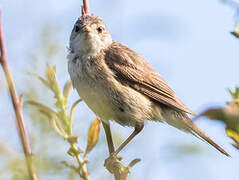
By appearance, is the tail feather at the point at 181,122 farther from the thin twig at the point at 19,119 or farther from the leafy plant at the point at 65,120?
the thin twig at the point at 19,119

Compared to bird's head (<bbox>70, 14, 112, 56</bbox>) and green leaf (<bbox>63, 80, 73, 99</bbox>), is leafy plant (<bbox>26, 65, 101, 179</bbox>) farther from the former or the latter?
bird's head (<bbox>70, 14, 112, 56</bbox>)

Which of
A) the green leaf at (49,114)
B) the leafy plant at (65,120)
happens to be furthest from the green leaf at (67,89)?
the green leaf at (49,114)

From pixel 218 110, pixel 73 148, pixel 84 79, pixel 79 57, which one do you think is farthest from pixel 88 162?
pixel 79 57

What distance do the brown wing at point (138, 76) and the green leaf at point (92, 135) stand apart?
7.26 ft

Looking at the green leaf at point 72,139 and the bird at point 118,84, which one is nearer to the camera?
the green leaf at point 72,139

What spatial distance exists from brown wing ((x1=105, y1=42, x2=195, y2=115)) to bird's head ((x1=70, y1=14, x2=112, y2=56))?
5.9 inches

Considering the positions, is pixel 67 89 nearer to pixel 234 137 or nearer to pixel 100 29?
pixel 234 137

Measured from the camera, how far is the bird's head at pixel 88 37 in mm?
4203

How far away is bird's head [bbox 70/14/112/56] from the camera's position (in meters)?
4.20

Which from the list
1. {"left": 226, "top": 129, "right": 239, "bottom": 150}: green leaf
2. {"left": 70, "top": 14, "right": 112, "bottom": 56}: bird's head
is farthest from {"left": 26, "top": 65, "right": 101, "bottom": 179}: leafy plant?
{"left": 70, "top": 14, "right": 112, "bottom": 56}: bird's head

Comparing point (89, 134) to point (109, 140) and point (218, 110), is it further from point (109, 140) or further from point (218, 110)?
→ point (218, 110)

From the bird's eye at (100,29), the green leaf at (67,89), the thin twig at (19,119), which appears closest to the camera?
the thin twig at (19,119)

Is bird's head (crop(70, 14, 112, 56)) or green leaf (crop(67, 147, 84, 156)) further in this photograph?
bird's head (crop(70, 14, 112, 56))

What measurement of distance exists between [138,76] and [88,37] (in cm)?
79
